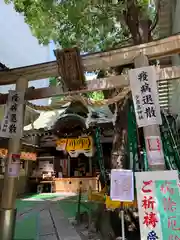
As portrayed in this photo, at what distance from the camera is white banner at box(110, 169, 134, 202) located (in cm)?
423

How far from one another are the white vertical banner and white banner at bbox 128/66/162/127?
8.33 feet

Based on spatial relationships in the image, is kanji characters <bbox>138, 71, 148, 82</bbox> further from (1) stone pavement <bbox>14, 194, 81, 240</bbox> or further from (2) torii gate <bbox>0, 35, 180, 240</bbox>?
(1) stone pavement <bbox>14, 194, 81, 240</bbox>

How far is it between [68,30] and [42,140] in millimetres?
9267

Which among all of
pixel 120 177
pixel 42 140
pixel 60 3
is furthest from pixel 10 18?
pixel 120 177

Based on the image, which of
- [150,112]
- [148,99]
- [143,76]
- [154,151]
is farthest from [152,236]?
[143,76]

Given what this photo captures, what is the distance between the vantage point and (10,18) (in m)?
15.8

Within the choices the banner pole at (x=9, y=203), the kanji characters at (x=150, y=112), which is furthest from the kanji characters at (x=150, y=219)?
the banner pole at (x=9, y=203)

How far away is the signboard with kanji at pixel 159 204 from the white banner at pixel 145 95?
96 cm

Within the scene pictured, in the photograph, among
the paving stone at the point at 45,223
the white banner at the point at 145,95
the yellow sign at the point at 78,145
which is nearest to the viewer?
the white banner at the point at 145,95

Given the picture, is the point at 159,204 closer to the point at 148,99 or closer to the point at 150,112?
the point at 150,112

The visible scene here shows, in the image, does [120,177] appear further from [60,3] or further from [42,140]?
[42,140]

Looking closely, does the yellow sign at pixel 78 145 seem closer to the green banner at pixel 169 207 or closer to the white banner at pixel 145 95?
the white banner at pixel 145 95

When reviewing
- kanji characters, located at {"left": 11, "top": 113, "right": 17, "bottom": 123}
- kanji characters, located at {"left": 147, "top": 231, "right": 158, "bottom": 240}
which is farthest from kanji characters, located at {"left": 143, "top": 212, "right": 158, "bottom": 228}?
kanji characters, located at {"left": 11, "top": 113, "right": 17, "bottom": 123}

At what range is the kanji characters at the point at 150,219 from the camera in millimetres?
3860
